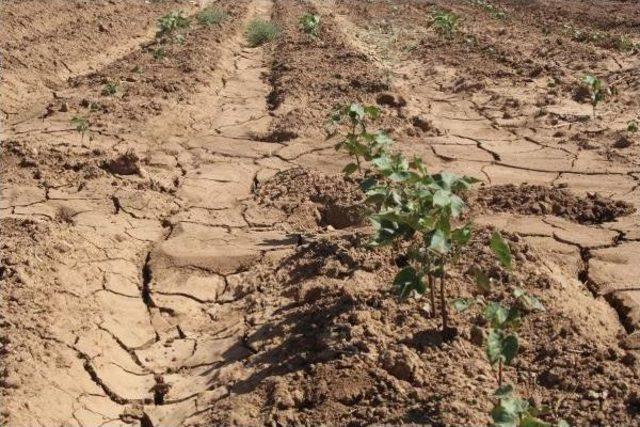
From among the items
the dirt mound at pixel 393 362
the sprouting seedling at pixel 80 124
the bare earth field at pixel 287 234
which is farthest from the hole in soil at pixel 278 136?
the dirt mound at pixel 393 362

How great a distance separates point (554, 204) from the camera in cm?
486

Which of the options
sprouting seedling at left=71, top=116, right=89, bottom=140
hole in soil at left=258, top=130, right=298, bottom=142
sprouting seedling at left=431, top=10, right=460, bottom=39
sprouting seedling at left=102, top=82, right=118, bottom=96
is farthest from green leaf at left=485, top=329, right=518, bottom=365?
sprouting seedling at left=431, top=10, right=460, bottom=39

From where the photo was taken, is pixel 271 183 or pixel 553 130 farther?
pixel 553 130

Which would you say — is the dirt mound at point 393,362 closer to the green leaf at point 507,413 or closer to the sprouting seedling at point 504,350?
the sprouting seedling at point 504,350

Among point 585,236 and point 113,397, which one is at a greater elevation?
point 585,236

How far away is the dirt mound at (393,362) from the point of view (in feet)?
9.70

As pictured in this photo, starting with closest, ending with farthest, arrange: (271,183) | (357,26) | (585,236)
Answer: (585,236)
(271,183)
(357,26)

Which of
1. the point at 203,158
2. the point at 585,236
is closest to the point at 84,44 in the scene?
the point at 203,158

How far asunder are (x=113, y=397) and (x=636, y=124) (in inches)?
187

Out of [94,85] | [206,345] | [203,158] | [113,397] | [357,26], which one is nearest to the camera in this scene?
[113,397]

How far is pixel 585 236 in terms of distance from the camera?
443 cm

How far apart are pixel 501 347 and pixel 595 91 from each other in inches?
199

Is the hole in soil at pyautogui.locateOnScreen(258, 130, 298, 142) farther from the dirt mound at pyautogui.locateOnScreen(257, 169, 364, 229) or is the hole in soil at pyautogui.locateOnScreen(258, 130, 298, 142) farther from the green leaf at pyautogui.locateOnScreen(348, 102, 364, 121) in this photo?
the green leaf at pyautogui.locateOnScreen(348, 102, 364, 121)

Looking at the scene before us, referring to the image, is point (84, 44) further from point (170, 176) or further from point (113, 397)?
point (113, 397)
